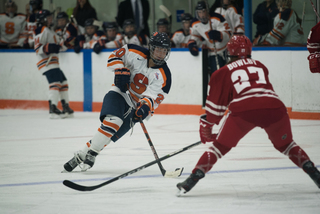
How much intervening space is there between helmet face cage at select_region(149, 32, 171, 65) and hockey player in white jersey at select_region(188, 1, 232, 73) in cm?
328

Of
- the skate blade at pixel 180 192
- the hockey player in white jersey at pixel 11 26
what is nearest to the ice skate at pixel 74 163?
the skate blade at pixel 180 192

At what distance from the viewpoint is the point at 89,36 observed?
8.45 m

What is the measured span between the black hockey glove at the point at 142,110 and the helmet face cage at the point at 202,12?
3540 millimetres

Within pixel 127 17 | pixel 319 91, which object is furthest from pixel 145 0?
pixel 319 91

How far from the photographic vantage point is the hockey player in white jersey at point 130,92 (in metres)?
3.78

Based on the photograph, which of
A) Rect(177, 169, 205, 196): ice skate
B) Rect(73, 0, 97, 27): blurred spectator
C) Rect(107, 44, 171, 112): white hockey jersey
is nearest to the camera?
Rect(177, 169, 205, 196): ice skate

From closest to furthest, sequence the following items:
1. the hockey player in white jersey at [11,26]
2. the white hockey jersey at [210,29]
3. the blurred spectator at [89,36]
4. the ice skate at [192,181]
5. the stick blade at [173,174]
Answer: the ice skate at [192,181]
the stick blade at [173,174]
the white hockey jersey at [210,29]
the blurred spectator at [89,36]
the hockey player in white jersey at [11,26]

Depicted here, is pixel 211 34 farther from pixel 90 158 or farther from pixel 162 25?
pixel 90 158

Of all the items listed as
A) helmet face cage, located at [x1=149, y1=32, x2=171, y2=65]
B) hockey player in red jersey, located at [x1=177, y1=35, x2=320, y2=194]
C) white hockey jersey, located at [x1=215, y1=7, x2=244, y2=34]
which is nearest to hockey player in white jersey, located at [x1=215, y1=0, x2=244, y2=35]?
white hockey jersey, located at [x1=215, y1=7, x2=244, y2=34]

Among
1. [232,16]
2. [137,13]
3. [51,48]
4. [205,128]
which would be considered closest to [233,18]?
[232,16]

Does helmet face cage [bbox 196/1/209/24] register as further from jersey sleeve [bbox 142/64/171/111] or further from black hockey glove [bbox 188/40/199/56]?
jersey sleeve [bbox 142/64/171/111]

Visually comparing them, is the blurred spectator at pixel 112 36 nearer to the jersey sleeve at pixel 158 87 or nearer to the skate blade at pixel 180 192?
the jersey sleeve at pixel 158 87

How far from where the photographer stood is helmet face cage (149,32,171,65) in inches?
149

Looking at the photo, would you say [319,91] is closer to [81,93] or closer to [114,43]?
[114,43]
